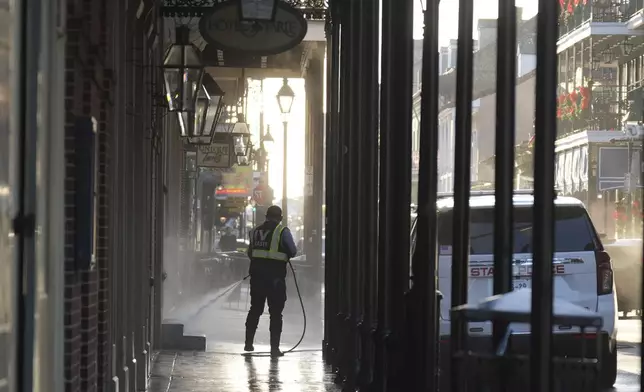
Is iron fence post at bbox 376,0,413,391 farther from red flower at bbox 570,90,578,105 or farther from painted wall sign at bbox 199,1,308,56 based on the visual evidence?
red flower at bbox 570,90,578,105

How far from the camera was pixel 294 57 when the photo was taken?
78.7ft

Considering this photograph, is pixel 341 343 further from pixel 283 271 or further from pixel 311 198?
pixel 311 198

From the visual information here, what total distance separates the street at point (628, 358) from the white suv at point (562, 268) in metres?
0.69

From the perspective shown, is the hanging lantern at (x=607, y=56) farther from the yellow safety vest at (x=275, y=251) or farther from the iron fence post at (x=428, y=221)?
the iron fence post at (x=428, y=221)

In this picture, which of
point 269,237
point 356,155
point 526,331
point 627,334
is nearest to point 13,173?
point 526,331

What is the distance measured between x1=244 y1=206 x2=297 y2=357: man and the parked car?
772 centimetres

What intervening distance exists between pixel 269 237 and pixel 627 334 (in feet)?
18.6

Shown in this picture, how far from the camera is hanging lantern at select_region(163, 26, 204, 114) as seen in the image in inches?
465

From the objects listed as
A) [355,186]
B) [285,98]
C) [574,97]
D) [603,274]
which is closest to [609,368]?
[603,274]

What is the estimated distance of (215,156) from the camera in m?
24.8

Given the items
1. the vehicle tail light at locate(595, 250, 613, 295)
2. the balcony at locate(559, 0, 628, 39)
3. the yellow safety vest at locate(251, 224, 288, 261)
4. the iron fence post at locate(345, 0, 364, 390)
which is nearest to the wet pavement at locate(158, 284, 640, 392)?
the iron fence post at locate(345, 0, 364, 390)

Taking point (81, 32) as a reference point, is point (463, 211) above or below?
below

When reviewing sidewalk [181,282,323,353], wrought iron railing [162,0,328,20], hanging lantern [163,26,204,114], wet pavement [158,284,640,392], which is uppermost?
wrought iron railing [162,0,328,20]

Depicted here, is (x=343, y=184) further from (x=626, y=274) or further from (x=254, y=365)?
(x=626, y=274)
